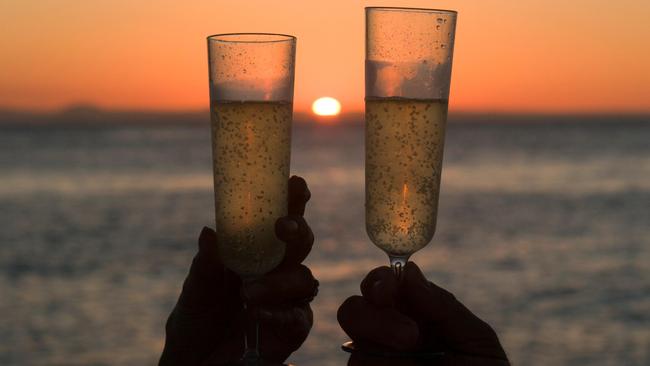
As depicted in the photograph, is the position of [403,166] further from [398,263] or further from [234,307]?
[234,307]

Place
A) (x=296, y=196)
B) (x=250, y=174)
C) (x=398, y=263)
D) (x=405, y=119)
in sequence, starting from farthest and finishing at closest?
(x=296, y=196), (x=398, y=263), (x=250, y=174), (x=405, y=119)

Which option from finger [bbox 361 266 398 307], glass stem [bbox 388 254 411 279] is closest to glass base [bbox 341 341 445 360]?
finger [bbox 361 266 398 307]

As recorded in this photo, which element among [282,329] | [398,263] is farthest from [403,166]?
[282,329]

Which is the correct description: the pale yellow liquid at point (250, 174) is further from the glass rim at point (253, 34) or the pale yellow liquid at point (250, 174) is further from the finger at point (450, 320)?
the finger at point (450, 320)

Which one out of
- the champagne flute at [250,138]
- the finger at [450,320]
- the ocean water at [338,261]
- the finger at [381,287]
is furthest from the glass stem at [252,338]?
the ocean water at [338,261]

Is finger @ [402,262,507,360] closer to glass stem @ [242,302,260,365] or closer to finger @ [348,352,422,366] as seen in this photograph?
finger @ [348,352,422,366]

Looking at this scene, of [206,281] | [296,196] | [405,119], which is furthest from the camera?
[206,281]
